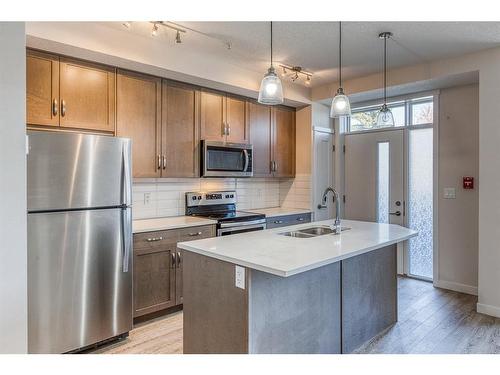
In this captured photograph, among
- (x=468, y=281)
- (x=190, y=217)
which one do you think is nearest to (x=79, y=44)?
(x=190, y=217)

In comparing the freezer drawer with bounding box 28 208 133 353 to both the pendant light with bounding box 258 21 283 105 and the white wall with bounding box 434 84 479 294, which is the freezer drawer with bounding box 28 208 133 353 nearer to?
the pendant light with bounding box 258 21 283 105

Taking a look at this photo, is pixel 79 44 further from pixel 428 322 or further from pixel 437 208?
pixel 437 208

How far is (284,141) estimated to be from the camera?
474cm

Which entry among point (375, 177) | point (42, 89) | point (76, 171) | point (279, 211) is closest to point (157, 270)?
point (76, 171)

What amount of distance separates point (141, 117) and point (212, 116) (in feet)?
2.84

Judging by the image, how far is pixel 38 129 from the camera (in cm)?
268

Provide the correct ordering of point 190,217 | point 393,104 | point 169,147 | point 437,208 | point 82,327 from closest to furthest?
point 82,327 < point 169,147 < point 190,217 < point 437,208 < point 393,104

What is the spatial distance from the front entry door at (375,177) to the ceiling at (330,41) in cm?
115

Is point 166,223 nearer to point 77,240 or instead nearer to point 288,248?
point 77,240

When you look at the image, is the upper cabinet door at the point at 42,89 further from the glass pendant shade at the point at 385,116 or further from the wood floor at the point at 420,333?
the glass pendant shade at the point at 385,116

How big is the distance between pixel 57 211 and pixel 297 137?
3335 mm

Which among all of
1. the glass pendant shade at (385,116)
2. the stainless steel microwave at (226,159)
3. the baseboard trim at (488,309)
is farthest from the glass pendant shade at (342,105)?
the baseboard trim at (488,309)

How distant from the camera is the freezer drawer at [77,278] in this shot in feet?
7.49

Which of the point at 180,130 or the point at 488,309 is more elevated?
the point at 180,130
